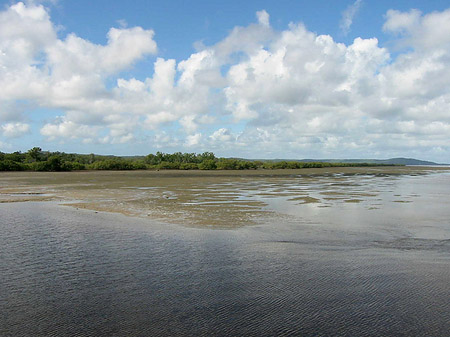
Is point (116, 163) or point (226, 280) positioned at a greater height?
point (116, 163)

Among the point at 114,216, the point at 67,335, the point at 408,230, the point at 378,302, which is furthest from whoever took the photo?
the point at 114,216

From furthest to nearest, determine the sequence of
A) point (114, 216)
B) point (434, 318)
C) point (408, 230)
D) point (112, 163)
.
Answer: point (112, 163) → point (114, 216) → point (408, 230) → point (434, 318)

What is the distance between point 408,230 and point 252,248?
568 cm

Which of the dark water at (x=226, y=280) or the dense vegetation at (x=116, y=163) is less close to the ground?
the dense vegetation at (x=116, y=163)

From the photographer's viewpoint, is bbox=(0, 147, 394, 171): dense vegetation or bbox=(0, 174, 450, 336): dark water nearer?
bbox=(0, 174, 450, 336): dark water

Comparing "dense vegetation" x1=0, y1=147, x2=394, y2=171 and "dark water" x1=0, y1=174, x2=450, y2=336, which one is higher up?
"dense vegetation" x1=0, y1=147, x2=394, y2=171

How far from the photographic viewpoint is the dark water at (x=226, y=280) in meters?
5.37

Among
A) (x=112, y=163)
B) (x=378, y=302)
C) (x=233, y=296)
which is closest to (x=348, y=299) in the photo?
(x=378, y=302)

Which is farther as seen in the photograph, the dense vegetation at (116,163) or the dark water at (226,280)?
the dense vegetation at (116,163)

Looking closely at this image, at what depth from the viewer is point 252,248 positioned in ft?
31.7

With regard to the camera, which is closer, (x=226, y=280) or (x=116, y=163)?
(x=226, y=280)

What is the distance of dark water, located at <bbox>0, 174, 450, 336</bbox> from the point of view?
5367 mm

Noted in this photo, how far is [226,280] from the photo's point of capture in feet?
23.6

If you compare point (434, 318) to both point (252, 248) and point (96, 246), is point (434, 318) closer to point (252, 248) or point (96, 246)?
point (252, 248)
